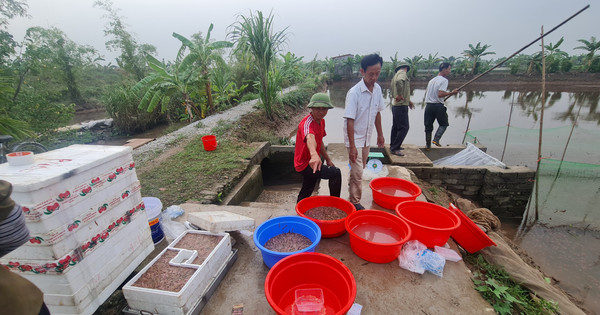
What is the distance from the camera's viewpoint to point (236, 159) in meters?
4.34

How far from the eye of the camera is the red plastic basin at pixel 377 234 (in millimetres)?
1935

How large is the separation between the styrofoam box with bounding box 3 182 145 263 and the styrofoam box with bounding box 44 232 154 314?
276mm

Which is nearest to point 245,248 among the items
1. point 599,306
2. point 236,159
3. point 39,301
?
point 39,301

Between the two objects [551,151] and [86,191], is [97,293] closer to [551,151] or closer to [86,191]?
[86,191]

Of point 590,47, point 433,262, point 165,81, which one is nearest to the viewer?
point 433,262

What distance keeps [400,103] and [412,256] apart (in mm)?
3482

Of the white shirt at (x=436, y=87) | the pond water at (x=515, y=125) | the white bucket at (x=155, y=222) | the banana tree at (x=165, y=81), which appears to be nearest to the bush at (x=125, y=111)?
the banana tree at (x=165, y=81)

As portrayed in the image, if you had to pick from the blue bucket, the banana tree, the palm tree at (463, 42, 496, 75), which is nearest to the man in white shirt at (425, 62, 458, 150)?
the blue bucket

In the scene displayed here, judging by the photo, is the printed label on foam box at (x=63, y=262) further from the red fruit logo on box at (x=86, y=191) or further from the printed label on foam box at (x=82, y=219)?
the red fruit logo on box at (x=86, y=191)

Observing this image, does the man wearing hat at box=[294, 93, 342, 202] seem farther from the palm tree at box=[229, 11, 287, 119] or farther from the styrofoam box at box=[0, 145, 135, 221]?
the palm tree at box=[229, 11, 287, 119]

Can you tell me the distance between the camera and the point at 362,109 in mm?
2766

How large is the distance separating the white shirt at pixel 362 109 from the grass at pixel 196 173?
6.73 ft


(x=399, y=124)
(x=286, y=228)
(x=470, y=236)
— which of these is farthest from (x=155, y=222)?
(x=399, y=124)

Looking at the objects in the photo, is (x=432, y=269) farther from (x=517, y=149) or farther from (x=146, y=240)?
(x=517, y=149)
